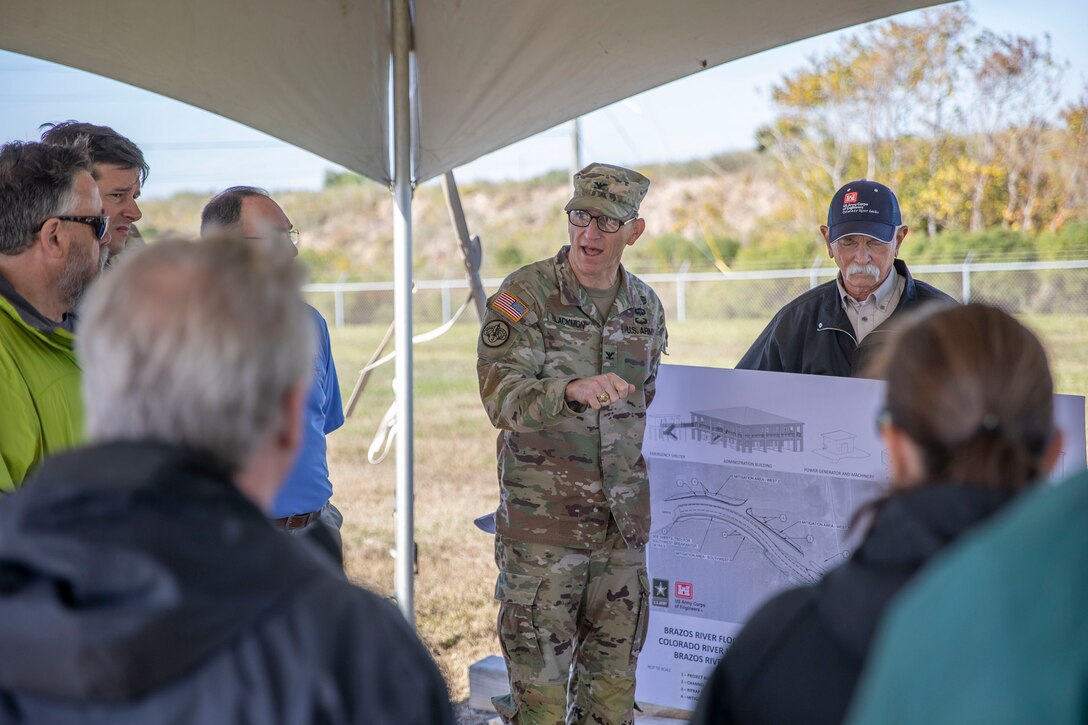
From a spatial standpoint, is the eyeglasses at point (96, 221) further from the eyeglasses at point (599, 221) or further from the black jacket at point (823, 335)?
the black jacket at point (823, 335)

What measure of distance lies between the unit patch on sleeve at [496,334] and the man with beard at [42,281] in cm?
112

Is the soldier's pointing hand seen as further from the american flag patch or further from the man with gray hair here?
the man with gray hair

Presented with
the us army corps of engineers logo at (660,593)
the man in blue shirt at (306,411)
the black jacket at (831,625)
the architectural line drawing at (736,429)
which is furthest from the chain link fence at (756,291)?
the black jacket at (831,625)

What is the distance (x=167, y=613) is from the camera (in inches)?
35.7

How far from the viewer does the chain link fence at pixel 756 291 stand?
13672 millimetres

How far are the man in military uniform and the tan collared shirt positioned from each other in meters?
0.69

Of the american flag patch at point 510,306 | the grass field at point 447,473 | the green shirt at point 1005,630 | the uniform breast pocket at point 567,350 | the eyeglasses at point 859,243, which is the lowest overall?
the grass field at point 447,473

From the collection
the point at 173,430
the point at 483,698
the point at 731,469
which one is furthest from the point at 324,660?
the point at 483,698

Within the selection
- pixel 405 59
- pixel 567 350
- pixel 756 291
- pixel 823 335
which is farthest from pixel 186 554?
pixel 756 291

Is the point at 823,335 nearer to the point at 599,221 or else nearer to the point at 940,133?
the point at 599,221

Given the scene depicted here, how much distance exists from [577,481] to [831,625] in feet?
6.47

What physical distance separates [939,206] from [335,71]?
1736 centimetres

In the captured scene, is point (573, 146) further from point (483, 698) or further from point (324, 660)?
point (324, 660)

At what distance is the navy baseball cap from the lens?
10.8 ft
